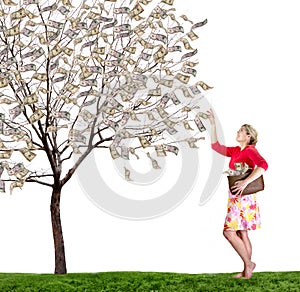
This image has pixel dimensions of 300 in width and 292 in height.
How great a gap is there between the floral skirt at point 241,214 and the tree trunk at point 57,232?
138 centimetres

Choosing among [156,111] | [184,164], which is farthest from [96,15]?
[184,164]

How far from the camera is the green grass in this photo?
7.23 metres

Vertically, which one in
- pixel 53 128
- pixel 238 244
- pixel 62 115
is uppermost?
pixel 62 115

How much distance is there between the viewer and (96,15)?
7.61 metres

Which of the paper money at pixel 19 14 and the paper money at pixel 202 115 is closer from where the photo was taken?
the paper money at pixel 19 14

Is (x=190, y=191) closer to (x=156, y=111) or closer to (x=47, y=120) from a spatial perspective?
(x=156, y=111)

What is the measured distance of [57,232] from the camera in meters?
7.61

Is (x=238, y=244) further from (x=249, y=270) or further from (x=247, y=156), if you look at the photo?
(x=247, y=156)

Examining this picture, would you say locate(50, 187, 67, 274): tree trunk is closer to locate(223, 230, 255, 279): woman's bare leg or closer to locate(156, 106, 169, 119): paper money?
locate(156, 106, 169, 119): paper money

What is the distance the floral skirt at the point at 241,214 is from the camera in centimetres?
735

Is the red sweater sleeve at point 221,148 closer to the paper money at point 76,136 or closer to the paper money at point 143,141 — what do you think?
the paper money at point 143,141

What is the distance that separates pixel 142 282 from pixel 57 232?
2.77ft

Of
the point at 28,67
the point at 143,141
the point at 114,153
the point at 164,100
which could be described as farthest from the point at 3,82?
the point at 164,100

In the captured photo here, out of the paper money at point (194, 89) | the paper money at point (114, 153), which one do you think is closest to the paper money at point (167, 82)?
the paper money at point (194, 89)
